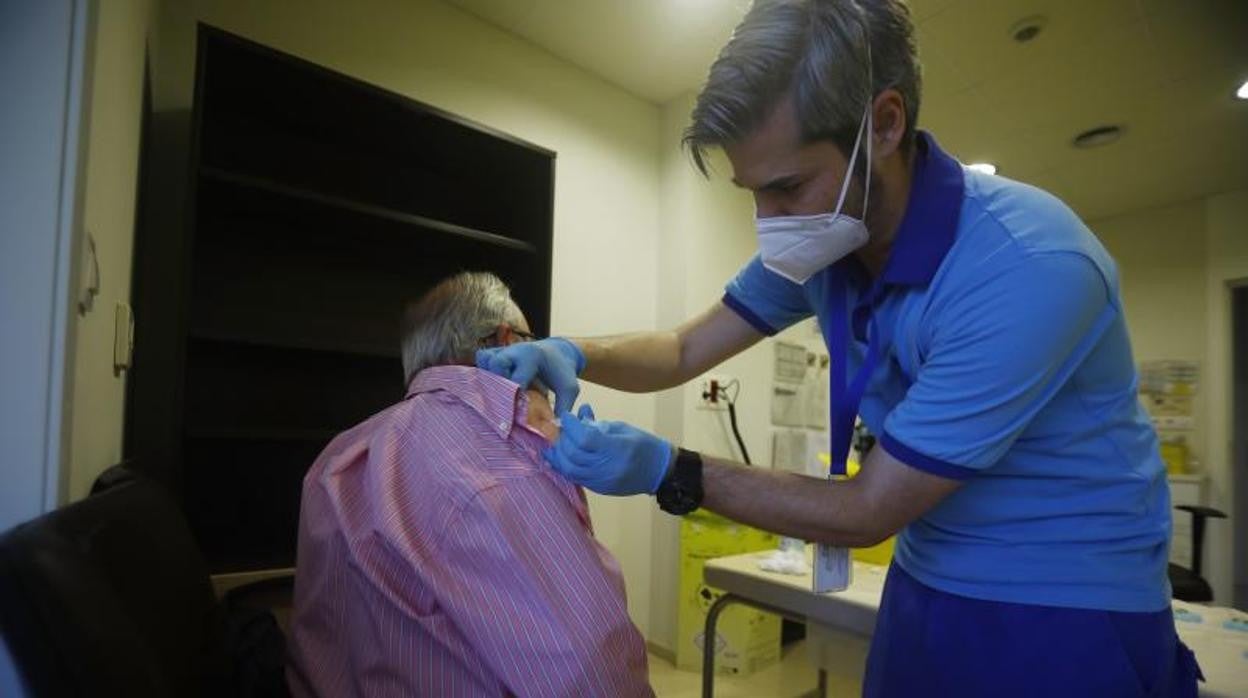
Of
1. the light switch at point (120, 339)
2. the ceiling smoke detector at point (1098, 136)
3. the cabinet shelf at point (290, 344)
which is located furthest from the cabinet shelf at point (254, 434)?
the ceiling smoke detector at point (1098, 136)

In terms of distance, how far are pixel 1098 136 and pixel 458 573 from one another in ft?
12.3

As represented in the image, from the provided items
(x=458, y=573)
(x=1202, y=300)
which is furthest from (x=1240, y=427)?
(x=458, y=573)

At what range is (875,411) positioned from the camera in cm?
94

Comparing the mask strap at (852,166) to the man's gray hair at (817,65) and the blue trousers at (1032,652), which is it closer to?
the man's gray hair at (817,65)

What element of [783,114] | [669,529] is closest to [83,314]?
[783,114]

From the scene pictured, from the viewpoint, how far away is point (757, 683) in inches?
101

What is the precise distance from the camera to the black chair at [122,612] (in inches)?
18.5

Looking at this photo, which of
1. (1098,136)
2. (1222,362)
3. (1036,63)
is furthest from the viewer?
(1222,362)

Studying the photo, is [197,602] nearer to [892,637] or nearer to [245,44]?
[892,637]

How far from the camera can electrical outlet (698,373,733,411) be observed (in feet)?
9.71

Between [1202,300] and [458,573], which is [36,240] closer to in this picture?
[458,573]

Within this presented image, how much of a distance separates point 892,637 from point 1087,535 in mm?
288

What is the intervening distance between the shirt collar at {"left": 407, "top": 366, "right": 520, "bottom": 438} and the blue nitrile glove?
0.60 ft

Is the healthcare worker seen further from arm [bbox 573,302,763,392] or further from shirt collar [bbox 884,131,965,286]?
arm [bbox 573,302,763,392]
